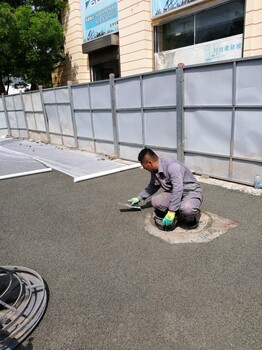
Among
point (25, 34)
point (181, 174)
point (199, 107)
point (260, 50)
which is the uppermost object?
point (25, 34)

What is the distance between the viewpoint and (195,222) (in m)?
3.68

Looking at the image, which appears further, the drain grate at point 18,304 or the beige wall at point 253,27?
the beige wall at point 253,27

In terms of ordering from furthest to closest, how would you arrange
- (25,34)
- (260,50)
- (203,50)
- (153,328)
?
(25,34) < (203,50) < (260,50) < (153,328)

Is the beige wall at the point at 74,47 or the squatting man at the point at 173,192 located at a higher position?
the beige wall at the point at 74,47

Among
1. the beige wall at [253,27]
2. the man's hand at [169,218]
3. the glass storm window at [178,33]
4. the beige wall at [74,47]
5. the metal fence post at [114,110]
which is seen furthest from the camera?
the beige wall at [74,47]

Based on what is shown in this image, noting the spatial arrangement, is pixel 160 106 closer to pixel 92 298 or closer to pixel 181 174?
pixel 181 174

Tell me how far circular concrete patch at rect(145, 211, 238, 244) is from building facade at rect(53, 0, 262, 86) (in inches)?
228

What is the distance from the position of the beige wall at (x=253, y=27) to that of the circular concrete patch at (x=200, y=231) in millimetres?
5767

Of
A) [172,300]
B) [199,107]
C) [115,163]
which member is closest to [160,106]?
[199,107]

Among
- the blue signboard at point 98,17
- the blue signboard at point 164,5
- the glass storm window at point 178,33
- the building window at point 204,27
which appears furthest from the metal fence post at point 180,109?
the blue signboard at point 98,17

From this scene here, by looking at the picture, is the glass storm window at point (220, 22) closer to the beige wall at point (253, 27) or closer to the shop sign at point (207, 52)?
the shop sign at point (207, 52)

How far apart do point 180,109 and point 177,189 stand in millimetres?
3138

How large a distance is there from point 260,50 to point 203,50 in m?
1.85

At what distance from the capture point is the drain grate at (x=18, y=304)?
83.7 inches
